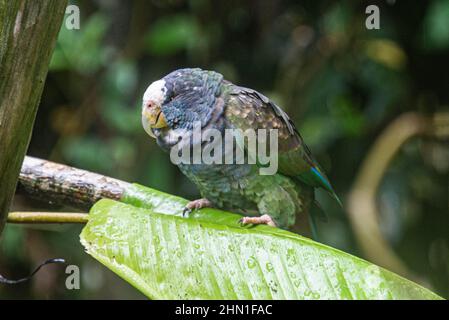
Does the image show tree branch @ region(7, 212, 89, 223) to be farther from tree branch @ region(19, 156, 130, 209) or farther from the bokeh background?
the bokeh background

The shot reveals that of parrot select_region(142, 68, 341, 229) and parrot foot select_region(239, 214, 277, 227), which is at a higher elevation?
parrot select_region(142, 68, 341, 229)

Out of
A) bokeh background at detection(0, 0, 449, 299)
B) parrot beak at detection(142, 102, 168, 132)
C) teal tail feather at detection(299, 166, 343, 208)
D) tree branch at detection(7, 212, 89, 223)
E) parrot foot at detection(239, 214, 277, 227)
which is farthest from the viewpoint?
bokeh background at detection(0, 0, 449, 299)

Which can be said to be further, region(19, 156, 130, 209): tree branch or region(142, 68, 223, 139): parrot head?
region(142, 68, 223, 139): parrot head

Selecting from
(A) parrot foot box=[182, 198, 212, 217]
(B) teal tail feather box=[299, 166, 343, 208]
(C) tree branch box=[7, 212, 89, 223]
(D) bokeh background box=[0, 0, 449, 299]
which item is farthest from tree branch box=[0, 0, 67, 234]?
(D) bokeh background box=[0, 0, 449, 299]

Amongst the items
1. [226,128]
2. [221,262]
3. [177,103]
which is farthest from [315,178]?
[221,262]

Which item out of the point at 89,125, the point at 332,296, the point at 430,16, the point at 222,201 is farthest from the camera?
the point at 89,125

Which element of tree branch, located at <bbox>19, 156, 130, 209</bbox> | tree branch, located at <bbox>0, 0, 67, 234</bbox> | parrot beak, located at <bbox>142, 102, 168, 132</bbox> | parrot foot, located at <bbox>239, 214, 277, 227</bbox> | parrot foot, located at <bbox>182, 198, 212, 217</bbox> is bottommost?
parrot foot, located at <bbox>239, 214, 277, 227</bbox>

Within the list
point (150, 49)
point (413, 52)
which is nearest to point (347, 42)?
point (413, 52)

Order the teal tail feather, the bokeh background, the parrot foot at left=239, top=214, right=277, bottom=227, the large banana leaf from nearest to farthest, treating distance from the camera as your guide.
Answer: the large banana leaf, the parrot foot at left=239, top=214, right=277, bottom=227, the teal tail feather, the bokeh background
